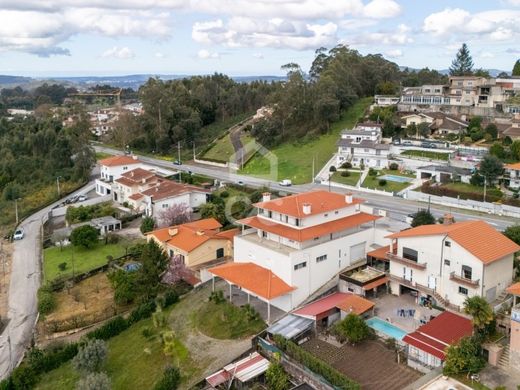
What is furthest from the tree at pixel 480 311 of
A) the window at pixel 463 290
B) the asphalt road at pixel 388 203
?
the asphalt road at pixel 388 203

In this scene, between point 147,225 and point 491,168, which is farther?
point 491,168

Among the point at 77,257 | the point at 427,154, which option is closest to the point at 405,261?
the point at 77,257

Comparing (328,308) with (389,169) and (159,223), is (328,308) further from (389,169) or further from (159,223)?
(389,169)

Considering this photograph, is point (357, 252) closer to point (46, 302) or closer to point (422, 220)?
point (422, 220)

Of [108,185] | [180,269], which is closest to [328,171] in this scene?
[108,185]

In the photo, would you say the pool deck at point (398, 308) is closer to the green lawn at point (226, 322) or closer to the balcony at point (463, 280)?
the balcony at point (463, 280)

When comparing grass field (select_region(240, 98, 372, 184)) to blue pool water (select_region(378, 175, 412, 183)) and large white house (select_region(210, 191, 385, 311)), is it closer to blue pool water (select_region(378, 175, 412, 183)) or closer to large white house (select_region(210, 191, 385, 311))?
blue pool water (select_region(378, 175, 412, 183))
